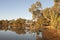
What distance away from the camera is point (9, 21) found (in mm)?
54562

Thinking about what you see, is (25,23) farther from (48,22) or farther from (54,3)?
(54,3)

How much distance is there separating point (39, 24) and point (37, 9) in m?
5.75

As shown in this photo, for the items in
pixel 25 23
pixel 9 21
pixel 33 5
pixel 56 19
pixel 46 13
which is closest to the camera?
pixel 56 19

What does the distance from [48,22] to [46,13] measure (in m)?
2.77

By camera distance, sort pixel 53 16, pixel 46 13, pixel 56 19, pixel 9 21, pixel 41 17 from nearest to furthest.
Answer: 1. pixel 56 19
2. pixel 53 16
3. pixel 46 13
4. pixel 41 17
5. pixel 9 21

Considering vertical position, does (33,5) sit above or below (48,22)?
above

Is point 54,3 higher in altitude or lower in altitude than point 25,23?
higher

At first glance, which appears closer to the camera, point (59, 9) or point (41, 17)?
point (59, 9)

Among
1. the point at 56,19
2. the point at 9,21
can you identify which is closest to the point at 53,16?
the point at 56,19

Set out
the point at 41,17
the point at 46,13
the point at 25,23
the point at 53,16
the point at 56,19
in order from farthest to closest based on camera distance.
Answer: the point at 25,23, the point at 41,17, the point at 46,13, the point at 53,16, the point at 56,19

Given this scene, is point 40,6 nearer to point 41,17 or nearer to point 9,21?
point 41,17

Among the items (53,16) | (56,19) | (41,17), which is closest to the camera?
(56,19)

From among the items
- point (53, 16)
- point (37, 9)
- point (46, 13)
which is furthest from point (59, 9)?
point (37, 9)

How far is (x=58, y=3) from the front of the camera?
33.2 meters
